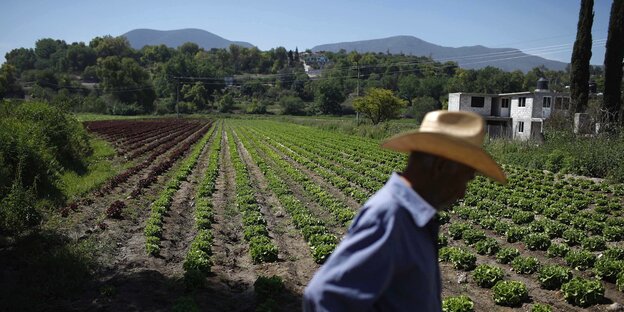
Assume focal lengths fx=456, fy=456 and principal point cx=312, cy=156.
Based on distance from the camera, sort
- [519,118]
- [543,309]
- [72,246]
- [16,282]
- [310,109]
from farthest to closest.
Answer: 1. [310,109]
2. [519,118]
3. [72,246]
4. [16,282]
5. [543,309]

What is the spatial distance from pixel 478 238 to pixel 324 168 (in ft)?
40.3

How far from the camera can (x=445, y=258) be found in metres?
8.66

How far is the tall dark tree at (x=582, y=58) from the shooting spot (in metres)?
30.5

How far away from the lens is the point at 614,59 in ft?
95.7

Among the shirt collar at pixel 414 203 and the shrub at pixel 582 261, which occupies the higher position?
the shirt collar at pixel 414 203

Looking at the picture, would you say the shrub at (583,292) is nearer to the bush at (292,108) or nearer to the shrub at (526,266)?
the shrub at (526,266)

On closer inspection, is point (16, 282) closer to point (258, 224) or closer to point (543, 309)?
point (258, 224)

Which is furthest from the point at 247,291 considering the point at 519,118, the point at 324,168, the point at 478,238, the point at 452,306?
the point at 519,118

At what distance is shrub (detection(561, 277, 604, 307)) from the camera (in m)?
6.64

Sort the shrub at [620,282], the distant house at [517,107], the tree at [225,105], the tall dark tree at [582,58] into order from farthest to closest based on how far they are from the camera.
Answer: the tree at [225,105] → the distant house at [517,107] → the tall dark tree at [582,58] → the shrub at [620,282]

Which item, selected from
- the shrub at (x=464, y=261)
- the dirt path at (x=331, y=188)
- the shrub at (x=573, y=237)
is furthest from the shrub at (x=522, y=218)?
the dirt path at (x=331, y=188)

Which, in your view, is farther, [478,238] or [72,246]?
[478,238]

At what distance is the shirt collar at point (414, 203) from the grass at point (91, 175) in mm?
13701

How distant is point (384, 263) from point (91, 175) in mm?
18523
